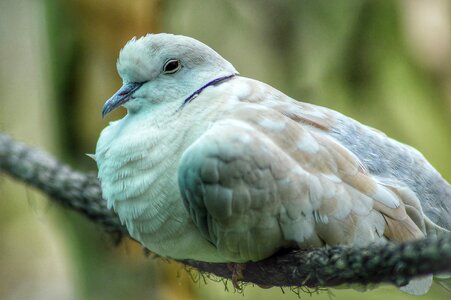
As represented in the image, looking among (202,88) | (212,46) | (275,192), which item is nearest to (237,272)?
(275,192)

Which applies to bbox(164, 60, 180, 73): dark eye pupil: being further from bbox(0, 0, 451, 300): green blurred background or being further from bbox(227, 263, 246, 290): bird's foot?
bbox(0, 0, 451, 300): green blurred background

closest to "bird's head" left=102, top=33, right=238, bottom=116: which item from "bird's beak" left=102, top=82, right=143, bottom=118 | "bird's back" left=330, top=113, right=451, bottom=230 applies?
"bird's beak" left=102, top=82, right=143, bottom=118

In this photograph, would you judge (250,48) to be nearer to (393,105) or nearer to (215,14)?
(215,14)

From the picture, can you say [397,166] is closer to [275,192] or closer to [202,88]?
[275,192]

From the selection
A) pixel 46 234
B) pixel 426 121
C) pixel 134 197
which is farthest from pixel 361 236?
pixel 46 234

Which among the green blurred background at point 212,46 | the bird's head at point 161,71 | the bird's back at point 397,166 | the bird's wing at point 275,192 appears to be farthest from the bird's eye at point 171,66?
the green blurred background at point 212,46

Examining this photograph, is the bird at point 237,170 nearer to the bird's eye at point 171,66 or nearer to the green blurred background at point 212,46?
the bird's eye at point 171,66

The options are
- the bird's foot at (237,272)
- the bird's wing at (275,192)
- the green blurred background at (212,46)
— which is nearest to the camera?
the bird's wing at (275,192)
